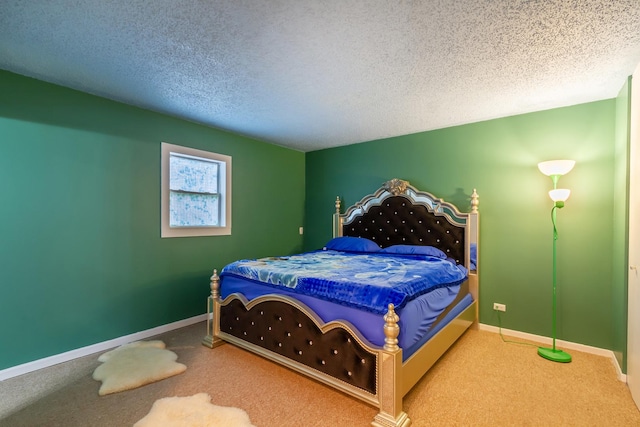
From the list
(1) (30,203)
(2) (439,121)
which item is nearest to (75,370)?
(1) (30,203)

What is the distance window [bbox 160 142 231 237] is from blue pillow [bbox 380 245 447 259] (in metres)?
2.24

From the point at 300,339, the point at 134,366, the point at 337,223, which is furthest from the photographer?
the point at 337,223

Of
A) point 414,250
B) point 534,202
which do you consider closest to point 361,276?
point 414,250

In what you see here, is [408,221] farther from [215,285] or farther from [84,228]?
[84,228]

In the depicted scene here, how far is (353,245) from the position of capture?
13.4 ft

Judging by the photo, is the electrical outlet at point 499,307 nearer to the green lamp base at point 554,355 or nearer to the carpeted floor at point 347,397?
the green lamp base at point 554,355

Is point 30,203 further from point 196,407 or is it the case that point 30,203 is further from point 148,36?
point 196,407

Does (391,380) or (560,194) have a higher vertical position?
(560,194)

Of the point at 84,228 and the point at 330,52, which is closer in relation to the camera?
the point at 330,52

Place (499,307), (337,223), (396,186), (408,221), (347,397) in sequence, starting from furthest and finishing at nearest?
1. (337,223)
2. (396,186)
3. (408,221)
4. (499,307)
5. (347,397)

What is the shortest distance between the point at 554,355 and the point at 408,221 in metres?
2.02

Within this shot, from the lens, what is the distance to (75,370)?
2.51 m

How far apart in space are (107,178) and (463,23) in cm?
338

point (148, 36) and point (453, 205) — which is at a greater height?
point (148, 36)
